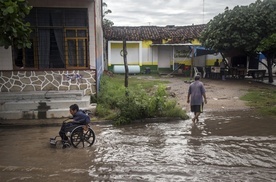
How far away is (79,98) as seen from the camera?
11461 mm

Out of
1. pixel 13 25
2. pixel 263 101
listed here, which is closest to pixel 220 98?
pixel 263 101

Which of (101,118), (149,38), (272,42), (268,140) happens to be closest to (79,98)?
(101,118)

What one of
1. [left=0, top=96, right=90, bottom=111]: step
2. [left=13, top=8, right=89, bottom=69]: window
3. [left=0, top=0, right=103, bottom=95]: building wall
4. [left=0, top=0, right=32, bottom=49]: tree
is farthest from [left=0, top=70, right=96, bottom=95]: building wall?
[left=0, top=0, right=32, bottom=49]: tree

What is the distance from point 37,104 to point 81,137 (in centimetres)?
409

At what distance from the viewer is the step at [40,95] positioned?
11304 millimetres

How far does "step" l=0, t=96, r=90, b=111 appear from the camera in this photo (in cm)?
1060

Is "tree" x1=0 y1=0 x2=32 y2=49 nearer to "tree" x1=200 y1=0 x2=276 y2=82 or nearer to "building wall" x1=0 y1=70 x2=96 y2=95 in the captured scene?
"building wall" x1=0 y1=70 x2=96 y2=95

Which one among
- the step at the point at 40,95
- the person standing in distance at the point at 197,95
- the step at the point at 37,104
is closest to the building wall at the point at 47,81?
the step at the point at 40,95

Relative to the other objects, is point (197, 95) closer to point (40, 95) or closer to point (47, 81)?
point (40, 95)

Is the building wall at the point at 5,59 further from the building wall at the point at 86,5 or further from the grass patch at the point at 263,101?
the grass patch at the point at 263,101

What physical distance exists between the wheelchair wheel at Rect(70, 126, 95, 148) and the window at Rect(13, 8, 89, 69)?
5.75m

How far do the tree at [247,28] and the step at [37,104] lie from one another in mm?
12400

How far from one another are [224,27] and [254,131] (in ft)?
42.0

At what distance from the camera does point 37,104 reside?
35.3 ft
